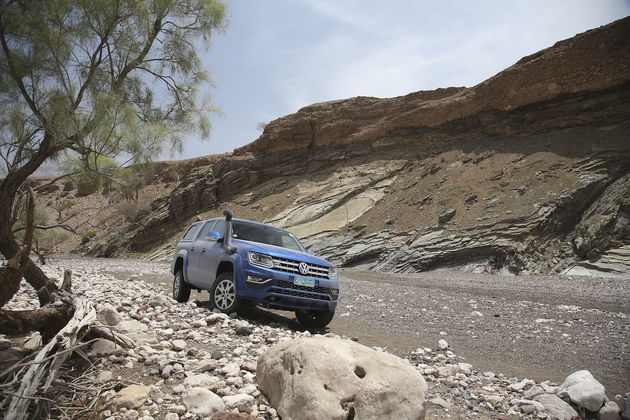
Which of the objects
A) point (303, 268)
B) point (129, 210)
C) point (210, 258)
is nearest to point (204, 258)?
point (210, 258)

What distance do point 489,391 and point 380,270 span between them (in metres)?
15.2

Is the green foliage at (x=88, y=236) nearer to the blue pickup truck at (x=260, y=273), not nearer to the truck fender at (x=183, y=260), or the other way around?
the truck fender at (x=183, y=260)

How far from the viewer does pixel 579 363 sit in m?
5.78

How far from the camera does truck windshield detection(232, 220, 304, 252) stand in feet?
24.9

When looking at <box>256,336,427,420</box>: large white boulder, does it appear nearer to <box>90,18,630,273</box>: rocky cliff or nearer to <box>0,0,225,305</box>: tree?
<box>0,0,225,305</box>: tree

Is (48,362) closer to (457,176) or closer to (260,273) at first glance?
(260,273)

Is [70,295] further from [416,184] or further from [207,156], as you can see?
[207,156]

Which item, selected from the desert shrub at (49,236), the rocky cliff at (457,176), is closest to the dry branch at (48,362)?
the desert shrub at (49,236)

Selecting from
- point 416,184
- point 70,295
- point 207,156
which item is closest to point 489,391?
point 70,295

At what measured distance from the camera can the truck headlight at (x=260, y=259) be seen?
652cm

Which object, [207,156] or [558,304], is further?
[207,156]

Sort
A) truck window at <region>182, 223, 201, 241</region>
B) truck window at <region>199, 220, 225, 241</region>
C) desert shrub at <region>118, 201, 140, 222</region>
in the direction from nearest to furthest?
truck window at <region>199, 220, 225, 241</region>
truck window at <region>182, 223, 201, 241</region>
desert shrub at <region>118, 201, 140, 222</region>

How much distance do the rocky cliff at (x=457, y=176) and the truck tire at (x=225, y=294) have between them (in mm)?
13317

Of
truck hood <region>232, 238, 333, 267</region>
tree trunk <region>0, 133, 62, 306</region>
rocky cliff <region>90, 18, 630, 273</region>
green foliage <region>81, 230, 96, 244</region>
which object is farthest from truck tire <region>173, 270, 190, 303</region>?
green foliage <region>81, 230, 96, 244</region>
